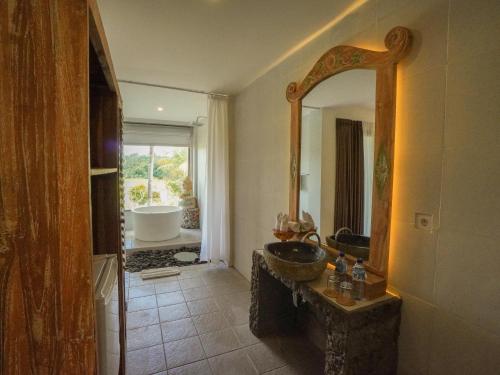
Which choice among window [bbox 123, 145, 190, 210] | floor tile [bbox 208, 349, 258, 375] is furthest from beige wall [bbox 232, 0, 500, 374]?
window [bbox 123, 145, 190, 210]

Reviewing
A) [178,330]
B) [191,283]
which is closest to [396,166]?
[178,330]

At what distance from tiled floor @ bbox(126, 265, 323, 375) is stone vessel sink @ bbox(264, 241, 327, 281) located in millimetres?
724

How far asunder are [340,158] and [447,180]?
2.14ft

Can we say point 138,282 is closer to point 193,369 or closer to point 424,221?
point 193,369

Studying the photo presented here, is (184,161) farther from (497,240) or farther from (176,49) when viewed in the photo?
(497,240)

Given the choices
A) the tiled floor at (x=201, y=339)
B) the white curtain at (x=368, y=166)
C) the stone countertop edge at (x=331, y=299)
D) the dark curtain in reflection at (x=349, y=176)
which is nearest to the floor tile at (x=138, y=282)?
the tiled floor at (x=201, y=339)

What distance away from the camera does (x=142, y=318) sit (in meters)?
2.26

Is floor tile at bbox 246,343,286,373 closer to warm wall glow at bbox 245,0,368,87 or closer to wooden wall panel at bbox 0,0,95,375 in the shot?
wooden wall panel at bbox 0,0,95,375

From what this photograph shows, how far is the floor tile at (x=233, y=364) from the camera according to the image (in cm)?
168

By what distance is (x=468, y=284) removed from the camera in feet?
3.50

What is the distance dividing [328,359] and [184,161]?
5333 millimetres

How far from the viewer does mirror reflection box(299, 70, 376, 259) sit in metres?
1.49

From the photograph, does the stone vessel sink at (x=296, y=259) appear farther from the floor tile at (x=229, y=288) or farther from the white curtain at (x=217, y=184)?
the white curtain at (x=217, y=184)

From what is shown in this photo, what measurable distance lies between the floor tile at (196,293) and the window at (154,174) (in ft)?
10.9
